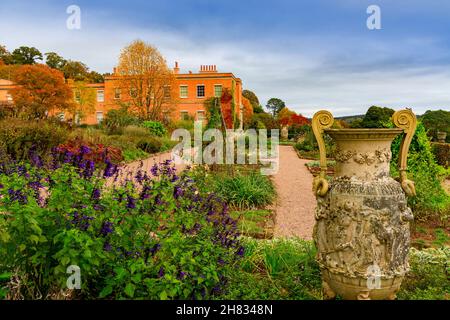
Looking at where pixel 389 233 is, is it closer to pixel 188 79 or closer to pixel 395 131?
pixel 395 131

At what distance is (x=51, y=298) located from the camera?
2.59 metres

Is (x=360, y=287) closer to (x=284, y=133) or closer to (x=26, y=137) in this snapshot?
(x=26, y=137)

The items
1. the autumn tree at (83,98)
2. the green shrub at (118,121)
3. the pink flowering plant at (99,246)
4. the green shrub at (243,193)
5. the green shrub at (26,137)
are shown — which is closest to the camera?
the pink flowering plant at (99,246)

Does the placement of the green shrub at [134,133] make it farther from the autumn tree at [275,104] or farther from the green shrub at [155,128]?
the autumn tree at [275,104]

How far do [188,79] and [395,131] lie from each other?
33965 mm

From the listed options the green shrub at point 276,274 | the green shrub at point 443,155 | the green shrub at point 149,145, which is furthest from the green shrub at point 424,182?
the green shrub at point 149,145

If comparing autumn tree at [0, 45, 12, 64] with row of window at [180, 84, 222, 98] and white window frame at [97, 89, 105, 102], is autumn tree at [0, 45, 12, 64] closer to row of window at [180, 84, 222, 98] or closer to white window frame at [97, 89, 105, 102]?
white window frame at [97, 89, 105, 102]

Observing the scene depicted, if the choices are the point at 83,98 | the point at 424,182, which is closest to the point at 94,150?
the point at 424,182

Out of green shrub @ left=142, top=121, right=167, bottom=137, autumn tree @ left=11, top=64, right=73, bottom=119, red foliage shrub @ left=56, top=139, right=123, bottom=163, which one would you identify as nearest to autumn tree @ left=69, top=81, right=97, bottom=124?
autumn tree @ left=11, top=64, right=73, bottom=119

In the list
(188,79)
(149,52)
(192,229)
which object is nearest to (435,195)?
(192,229)

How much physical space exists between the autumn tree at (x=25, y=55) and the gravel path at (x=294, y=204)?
40.8 m

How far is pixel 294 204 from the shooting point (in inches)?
309

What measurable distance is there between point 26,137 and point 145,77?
19.3 meters

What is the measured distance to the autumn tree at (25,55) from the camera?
4291cm
